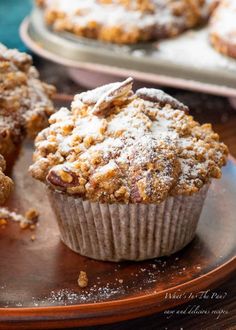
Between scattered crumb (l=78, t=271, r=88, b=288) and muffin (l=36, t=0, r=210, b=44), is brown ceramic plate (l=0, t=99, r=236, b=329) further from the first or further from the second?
muffin (l=36, t=0, r=210, b=44)

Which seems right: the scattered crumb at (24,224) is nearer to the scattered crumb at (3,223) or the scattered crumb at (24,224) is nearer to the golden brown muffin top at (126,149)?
the scattered crumb at (3,223)

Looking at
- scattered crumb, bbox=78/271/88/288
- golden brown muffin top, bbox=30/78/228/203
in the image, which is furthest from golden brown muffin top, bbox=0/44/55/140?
scattered crumb, bbox=78/271/88/288

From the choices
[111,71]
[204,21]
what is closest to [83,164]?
[111,71]

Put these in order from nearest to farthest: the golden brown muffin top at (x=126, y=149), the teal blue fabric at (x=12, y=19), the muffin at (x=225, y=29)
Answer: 1. the golden brown muffin top at (x=126, y=149)
2. the muffin at (x=225, y=29)
3. the teal blue fabric at (x=12, y=19)

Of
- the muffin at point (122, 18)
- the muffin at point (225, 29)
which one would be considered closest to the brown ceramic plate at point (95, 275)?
the muffin at point (225, 29)

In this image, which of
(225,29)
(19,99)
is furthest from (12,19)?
(19,99)

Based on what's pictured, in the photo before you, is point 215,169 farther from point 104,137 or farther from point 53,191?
point 53,191
